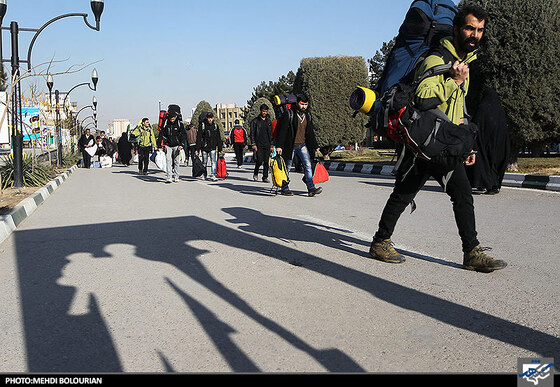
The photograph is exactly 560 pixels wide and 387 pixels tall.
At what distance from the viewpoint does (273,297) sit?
420 centimetres

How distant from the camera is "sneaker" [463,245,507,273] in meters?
4.73

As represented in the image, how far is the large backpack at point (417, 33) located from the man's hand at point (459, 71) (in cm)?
44

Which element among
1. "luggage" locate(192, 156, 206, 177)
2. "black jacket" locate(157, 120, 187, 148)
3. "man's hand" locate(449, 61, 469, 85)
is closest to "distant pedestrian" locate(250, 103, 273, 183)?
"luggage" locate(192, 156, 206, 177)

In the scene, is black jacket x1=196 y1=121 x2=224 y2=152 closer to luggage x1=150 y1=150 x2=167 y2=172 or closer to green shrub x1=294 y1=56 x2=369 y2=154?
luggage x1=150 y1=150 x2=167 y2=172

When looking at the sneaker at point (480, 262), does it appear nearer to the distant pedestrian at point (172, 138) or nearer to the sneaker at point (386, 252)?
the sneaker at point (386, 252)

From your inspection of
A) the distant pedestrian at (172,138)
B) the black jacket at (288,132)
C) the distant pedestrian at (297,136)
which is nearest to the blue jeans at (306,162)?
the distant pedestrian at (297,136)

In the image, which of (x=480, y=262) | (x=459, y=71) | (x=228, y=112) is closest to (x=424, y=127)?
(x=459, y=71)

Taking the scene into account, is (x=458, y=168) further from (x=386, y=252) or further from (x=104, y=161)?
(x=104, y=161)

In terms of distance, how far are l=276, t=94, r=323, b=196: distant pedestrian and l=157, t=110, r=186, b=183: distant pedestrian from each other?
5.64 metres

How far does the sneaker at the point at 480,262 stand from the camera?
473 cm

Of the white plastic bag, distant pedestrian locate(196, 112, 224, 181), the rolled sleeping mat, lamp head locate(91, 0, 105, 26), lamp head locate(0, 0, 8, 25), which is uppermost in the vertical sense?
lamp head locate(91, 0, 105, 26)

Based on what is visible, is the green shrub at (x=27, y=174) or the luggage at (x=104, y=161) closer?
the green shrub at (x=27, y=174)

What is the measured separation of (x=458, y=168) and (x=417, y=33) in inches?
45.0

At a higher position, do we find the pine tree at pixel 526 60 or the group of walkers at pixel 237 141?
the pine tree at pixel 526 60
